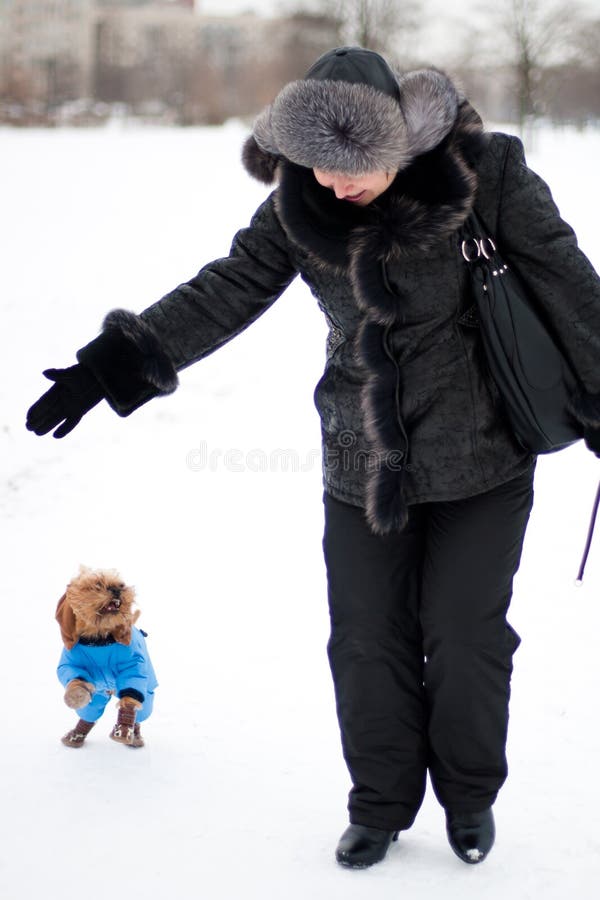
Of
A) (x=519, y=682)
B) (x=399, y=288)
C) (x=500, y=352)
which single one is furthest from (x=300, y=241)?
(x=519, y=682)

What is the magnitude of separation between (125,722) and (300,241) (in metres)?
1.28

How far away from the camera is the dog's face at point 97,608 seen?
2.79 m

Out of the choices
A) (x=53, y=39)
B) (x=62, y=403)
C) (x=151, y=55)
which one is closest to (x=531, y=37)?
(x=62, y=403)

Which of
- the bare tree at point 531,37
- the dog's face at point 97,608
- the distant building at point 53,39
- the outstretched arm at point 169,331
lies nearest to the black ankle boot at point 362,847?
the dog's face at point 97,608

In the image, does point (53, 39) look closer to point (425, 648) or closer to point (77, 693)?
point (77, 693)

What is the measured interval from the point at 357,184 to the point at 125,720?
1.43m

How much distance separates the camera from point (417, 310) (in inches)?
88.7

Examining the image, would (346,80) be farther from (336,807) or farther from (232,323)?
(336,807)

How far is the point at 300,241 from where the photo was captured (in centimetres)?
229

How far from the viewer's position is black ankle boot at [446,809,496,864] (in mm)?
2369

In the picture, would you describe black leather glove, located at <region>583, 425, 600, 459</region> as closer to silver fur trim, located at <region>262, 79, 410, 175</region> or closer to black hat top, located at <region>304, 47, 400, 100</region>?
silver fur trim, located at <region>262, 79, 410, 175</region>

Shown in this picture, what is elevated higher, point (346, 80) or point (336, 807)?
point (346, 80)

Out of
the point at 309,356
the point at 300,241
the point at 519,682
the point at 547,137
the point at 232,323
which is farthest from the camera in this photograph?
the point at 547,137

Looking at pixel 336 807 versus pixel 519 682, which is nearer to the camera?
pixel 336 807
